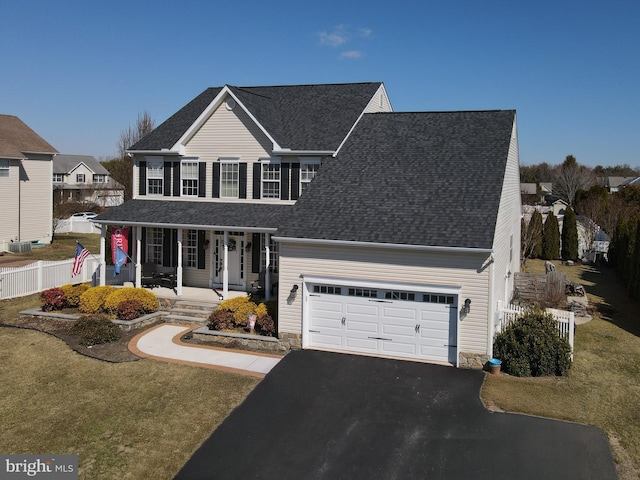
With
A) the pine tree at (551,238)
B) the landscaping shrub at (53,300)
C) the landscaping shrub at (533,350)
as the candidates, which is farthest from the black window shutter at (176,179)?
the pine tree at (551,238)

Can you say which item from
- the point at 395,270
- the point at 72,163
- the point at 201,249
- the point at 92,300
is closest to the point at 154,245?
the point at 201,249

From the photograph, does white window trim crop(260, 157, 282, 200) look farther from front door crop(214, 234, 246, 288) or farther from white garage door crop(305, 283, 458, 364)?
white garage door crop(305, 283, 458, 364)

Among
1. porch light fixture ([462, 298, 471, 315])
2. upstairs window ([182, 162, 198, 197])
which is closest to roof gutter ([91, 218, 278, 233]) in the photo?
upstairs window ([182, 162, 198, 197])

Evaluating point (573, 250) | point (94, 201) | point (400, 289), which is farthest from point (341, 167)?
point (94, 201)

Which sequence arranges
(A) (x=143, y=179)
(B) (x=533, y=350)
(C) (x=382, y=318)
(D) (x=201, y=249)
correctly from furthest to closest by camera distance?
(A) (x=143, y=179) < (D) (x=201, y=249) < (C) (x=382, y=318) < (B) (x=533, y=350)

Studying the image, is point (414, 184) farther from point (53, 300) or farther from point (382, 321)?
point (53, 300)

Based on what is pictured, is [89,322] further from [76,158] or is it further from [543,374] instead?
[76,158]
